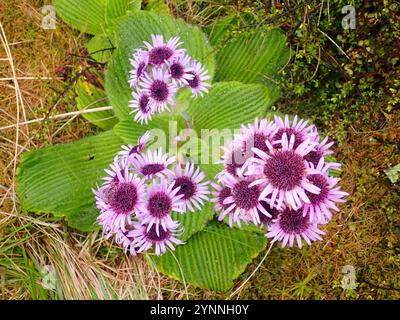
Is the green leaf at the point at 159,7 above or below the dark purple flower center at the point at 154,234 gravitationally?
above

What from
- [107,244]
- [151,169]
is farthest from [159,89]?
[107,244]

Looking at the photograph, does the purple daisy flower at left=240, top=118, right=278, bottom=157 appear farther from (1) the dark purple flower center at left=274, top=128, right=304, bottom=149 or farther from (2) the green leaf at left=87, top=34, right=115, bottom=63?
(2) the green leaf at left=87, top=34, right=115, bottom=63

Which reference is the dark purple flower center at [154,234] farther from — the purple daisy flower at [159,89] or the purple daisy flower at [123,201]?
the purple daisy flower at [159,89]

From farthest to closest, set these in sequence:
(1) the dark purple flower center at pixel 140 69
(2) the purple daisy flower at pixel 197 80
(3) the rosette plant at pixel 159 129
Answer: (2) the purple daisy flower at pixel 197 80
(1) the dark purple flower center at pixel 140 69
(3) the rosette plant at pixel 159 129

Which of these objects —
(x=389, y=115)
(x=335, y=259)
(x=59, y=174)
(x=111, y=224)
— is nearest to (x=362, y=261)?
(x=335, y=259)

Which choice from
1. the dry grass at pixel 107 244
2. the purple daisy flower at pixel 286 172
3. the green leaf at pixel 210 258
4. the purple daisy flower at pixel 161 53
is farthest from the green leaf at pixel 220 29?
the purple daisy flower at pixel 286 172
